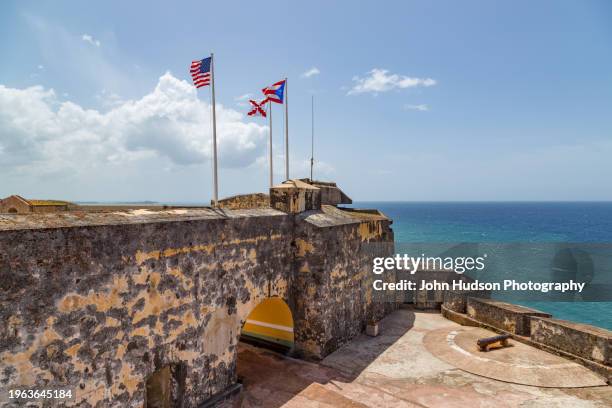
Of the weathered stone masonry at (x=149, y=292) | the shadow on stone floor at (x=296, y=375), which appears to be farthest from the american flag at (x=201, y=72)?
the shadow on stone floor at (x=296, y=375)

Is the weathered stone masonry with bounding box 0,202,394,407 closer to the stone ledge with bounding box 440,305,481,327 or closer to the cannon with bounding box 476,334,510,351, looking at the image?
the cannon with bounding box 476,334,510,351

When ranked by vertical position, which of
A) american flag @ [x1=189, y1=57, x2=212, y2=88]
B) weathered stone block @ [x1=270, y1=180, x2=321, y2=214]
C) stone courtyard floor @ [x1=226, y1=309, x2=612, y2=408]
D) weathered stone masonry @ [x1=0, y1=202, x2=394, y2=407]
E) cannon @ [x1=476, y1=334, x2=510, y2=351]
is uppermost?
american flag @ [x1=189, y1=57, x2=212, y2=88]

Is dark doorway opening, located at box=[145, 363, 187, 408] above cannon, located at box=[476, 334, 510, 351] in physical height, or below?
above

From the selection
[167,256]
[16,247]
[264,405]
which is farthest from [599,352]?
[16,247]

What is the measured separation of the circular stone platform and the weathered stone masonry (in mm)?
4611

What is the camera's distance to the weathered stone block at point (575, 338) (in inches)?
490

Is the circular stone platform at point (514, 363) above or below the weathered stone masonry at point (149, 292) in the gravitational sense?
below

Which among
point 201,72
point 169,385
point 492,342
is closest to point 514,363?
point 492,342

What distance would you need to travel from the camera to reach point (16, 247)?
614cm

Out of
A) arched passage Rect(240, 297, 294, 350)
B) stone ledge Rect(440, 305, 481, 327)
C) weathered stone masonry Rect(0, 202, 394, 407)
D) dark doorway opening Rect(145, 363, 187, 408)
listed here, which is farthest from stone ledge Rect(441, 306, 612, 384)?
dark doorway opening Rect(145, 363, 187, 408)

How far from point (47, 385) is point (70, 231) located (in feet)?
9.36

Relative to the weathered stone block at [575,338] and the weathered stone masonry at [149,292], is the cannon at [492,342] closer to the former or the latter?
the weathered stone block at [575,338]

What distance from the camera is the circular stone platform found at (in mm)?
11836

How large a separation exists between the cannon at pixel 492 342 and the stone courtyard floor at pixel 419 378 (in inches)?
13.8
